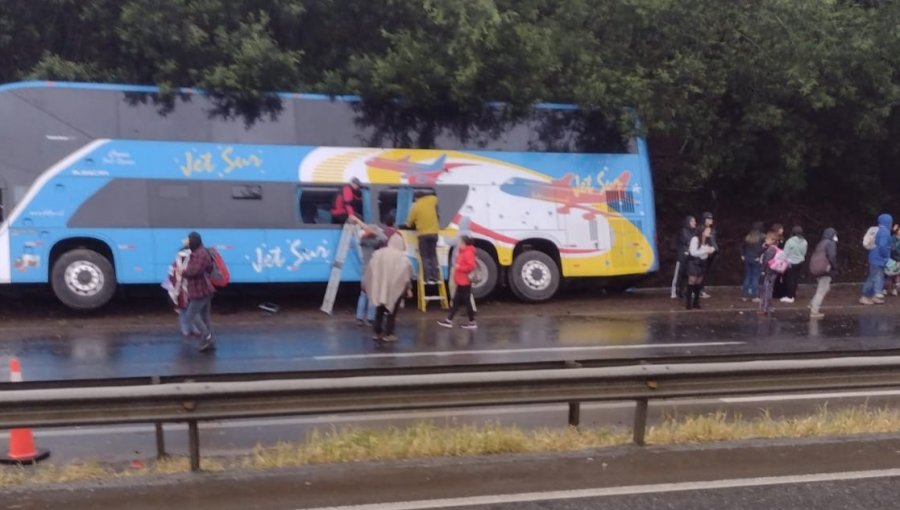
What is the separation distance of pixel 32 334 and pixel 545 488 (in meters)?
9.73

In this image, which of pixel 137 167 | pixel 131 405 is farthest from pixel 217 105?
pixel 131 405

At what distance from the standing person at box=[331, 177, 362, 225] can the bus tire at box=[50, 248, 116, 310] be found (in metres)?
3.66

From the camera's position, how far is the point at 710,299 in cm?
1945

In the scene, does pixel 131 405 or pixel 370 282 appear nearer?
pixel 131 405

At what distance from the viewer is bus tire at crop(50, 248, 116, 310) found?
581 inches

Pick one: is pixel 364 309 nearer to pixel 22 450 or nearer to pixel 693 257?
pixel 693 257

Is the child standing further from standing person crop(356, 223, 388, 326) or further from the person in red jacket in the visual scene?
standing person crop(356, 223, 388, 326)

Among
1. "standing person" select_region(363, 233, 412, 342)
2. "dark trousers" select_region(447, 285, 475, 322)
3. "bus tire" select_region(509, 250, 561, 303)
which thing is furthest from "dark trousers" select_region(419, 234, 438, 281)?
"standing person" select_region(363, 233, 412, 342)

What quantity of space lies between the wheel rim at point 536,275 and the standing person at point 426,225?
198 centimetres

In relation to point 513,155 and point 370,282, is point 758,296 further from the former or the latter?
point 370,282

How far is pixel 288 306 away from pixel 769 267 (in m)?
8.54

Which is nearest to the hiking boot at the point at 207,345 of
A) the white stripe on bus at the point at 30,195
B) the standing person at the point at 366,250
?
the standing person at the point at 366,250

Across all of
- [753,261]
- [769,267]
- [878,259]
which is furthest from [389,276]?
[878,259]

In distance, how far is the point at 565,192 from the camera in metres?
17.7
